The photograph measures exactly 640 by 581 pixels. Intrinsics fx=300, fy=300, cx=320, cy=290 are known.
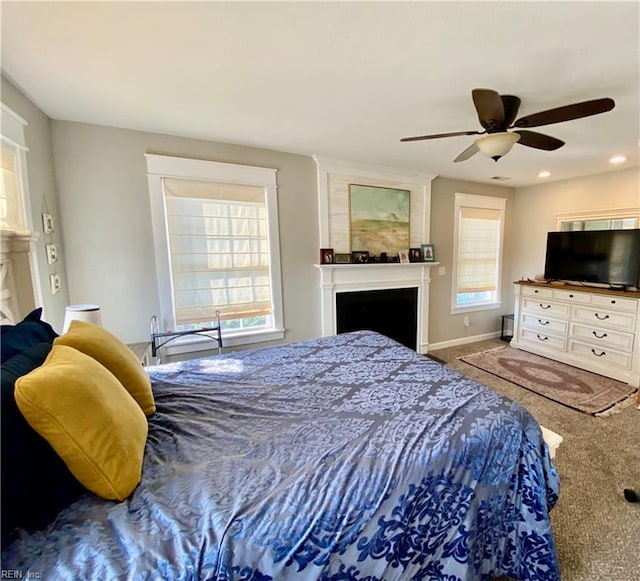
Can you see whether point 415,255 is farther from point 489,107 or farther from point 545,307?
point 489,107

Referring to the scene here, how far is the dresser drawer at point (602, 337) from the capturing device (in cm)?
327

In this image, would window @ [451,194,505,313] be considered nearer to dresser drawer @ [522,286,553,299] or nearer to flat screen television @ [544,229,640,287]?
dresser drawer @ [522,286,553,299]

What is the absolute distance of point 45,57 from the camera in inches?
61.8

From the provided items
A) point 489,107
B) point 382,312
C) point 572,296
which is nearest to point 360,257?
point 382,312

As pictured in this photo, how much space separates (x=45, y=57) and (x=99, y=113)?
69 cm

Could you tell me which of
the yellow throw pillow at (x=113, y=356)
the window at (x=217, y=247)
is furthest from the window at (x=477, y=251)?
the yellow throw pillow at (x=113, y=356)

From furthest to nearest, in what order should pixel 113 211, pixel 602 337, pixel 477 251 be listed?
pixel 477 251 < pixel 602 337 < pixel 113 211

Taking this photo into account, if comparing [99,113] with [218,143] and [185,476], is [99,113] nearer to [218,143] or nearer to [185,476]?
[218,143]

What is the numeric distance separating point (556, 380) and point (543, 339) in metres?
0.88

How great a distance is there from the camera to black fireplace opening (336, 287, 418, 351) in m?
3.64

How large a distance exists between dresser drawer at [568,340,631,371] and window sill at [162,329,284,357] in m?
3.59

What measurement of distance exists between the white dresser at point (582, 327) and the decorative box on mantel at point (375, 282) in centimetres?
143

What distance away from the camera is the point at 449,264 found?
14.2 ft

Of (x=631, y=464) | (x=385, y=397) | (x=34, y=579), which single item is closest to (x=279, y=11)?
(x=385, y=397)
